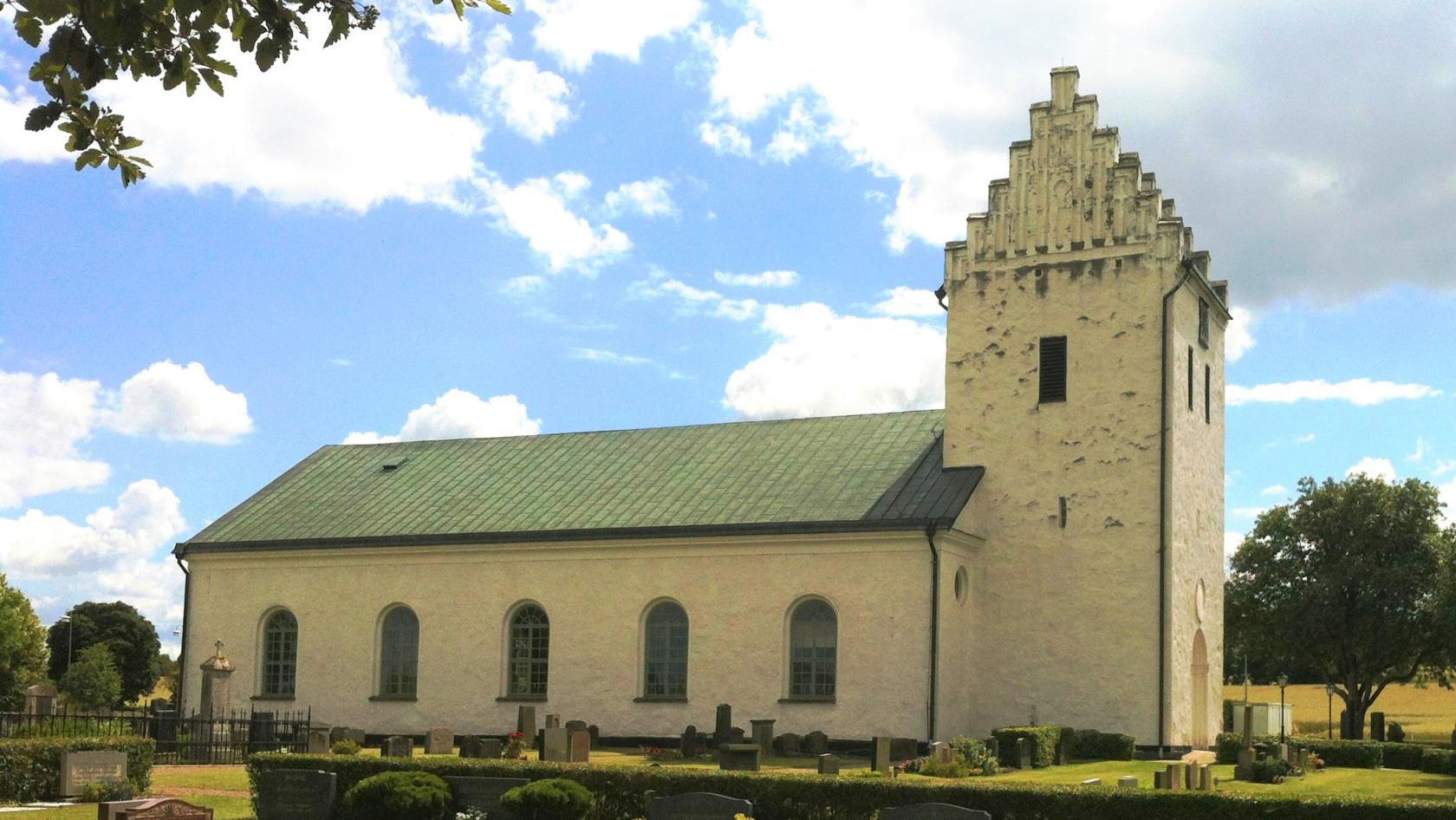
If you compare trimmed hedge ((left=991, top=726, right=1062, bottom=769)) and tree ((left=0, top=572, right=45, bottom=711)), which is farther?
tree ((left=0, top=572, right=45, bottom=711))

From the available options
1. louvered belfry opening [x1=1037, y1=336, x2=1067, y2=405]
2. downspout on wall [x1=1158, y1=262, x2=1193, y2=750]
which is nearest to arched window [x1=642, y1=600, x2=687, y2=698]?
louvered belfry opening [x1=1037, y1=336, x2=1067, y2=405]

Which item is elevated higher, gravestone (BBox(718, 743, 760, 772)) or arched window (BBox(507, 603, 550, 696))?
arched window (BBox(507, 603, 550, 696))

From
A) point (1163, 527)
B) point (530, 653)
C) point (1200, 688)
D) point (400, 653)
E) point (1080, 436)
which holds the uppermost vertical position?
point (1080, 436)

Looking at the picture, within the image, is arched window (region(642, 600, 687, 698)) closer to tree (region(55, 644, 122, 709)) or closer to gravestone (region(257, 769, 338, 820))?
gravestone (region(257, 769, 338, 820))

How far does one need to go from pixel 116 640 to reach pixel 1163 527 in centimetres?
7536

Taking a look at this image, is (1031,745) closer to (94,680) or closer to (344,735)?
(344,735)

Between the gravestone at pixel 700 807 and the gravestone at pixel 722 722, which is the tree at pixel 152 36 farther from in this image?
the gravestone at pixel 722 722

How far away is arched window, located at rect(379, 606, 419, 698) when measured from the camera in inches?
1459

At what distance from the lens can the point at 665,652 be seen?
114 feet

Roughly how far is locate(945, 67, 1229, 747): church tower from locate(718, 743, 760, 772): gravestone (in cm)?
1050

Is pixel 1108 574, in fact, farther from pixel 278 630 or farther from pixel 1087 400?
pixel 278 630

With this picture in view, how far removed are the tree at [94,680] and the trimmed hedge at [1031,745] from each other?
5362cm

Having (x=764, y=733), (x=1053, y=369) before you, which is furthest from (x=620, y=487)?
(x=1053, y=369)

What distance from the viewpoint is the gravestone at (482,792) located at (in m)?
21.2
